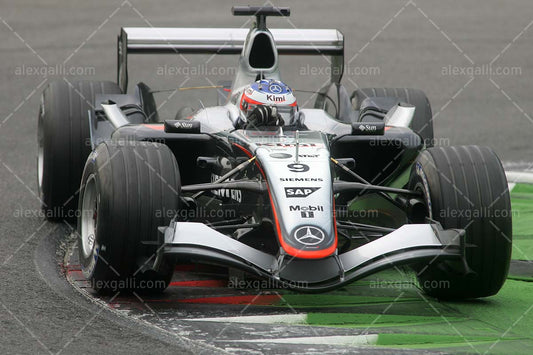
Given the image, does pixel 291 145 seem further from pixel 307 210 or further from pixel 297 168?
pixel 307 210

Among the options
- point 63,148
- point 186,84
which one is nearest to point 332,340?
point 63,148

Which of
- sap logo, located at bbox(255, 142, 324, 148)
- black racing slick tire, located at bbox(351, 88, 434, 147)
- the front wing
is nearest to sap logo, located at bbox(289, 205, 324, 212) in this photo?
the front wing

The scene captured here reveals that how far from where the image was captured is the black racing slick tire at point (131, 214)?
240 inches

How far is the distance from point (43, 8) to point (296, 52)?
1338cm

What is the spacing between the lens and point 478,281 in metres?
6.37

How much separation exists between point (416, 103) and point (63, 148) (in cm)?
296

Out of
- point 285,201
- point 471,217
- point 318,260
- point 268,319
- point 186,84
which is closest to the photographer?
point 318,260

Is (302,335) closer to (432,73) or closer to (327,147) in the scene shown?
(327,147)

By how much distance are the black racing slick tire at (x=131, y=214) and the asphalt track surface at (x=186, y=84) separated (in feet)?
0.79

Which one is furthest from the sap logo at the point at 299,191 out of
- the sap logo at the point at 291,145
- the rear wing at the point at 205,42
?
the rear wing at the point at 205,42

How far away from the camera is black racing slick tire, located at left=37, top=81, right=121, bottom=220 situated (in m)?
8.52

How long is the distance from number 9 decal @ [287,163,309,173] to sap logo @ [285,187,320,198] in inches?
6.9

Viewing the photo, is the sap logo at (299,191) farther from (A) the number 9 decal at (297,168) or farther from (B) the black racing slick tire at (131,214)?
(B) the black racing slick tire at (131,214)

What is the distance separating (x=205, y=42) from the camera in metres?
9.23
